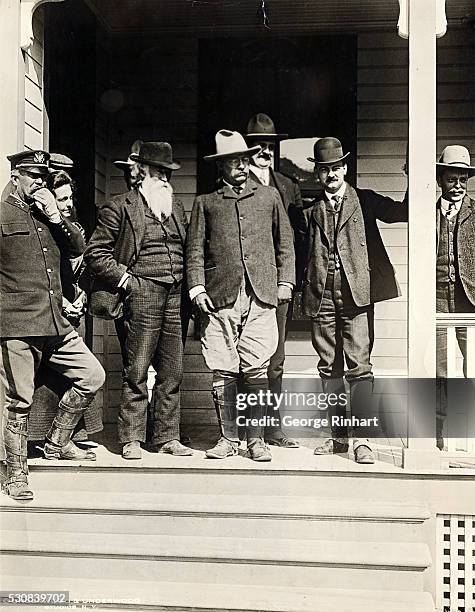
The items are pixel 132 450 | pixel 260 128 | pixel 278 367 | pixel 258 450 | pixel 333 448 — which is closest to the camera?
pixel 258 450

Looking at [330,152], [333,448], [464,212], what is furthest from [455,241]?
[333,448]

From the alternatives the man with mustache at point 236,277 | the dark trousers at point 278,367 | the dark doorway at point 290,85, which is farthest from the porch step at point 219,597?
the dark doorway at point 290,85

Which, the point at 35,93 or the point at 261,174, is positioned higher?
the point at 35,93

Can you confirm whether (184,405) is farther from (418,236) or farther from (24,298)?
(418,236)

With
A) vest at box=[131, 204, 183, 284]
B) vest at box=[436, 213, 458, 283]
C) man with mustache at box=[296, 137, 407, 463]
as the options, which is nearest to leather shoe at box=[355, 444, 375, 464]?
man with mustache at box=[296, 137, 407, 463]

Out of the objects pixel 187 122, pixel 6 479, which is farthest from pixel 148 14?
pixel 6 479

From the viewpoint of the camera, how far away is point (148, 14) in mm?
5859

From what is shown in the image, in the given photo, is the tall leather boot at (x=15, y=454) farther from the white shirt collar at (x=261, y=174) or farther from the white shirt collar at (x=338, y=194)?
the white shirt collar at (x=338, y=194)

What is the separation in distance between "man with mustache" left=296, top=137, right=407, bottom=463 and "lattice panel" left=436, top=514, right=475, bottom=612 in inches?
28.3

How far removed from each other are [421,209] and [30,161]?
217 centimetres

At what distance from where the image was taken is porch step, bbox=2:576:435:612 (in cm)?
367

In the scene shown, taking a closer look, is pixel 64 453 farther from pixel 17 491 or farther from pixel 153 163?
pixel 153 163

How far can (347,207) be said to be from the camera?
4.49m

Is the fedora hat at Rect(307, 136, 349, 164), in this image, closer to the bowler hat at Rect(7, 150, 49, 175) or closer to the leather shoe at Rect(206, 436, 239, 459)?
the bowler hat at Rect(7, 150, 49, 175)
